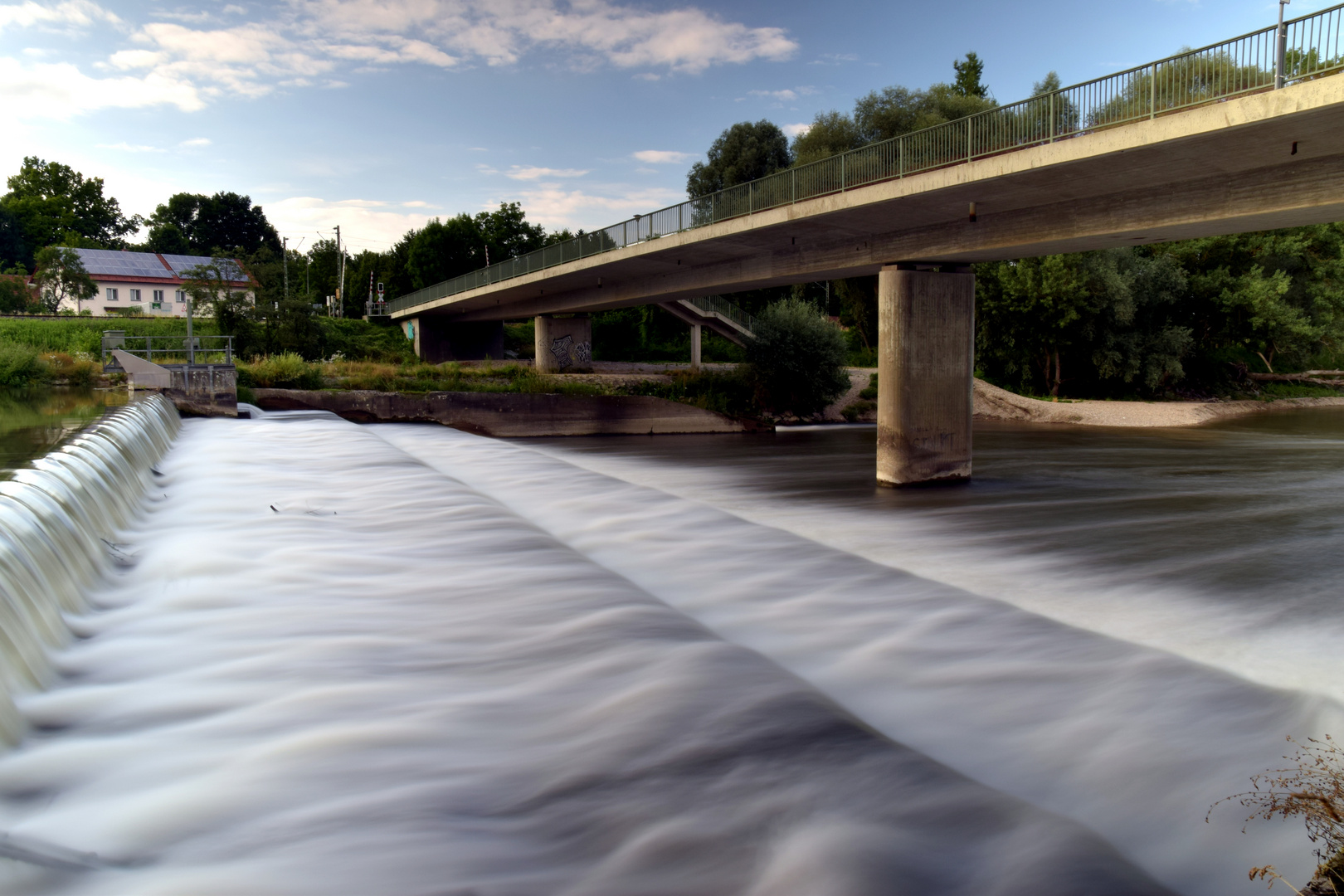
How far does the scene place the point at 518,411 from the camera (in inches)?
1289

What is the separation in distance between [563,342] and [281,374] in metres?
17.5

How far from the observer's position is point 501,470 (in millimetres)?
17062

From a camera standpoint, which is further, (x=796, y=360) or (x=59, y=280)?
(x=59, y=280)

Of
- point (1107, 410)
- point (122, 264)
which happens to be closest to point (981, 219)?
point (1107, 410)

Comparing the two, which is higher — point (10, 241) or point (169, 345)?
point (10, 241)

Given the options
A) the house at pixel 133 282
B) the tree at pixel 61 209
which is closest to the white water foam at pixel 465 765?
the house at pixel 133 282

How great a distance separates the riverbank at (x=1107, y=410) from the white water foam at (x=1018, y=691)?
32616 millimetres

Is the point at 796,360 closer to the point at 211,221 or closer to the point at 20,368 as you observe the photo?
the point at 20,368

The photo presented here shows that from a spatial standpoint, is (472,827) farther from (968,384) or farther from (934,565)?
(968,384)

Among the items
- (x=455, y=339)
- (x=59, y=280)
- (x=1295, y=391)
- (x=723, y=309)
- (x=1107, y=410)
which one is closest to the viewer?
(x=1107, y=410)

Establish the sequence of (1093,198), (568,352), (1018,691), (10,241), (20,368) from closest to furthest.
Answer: (1018,691)
(1093,198)
(20,368)
(568,352)
(10,241)

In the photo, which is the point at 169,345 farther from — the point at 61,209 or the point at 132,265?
the point at 61,209

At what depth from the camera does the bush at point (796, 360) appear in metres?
35.0

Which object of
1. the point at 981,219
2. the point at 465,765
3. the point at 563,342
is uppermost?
the point at 981,219
